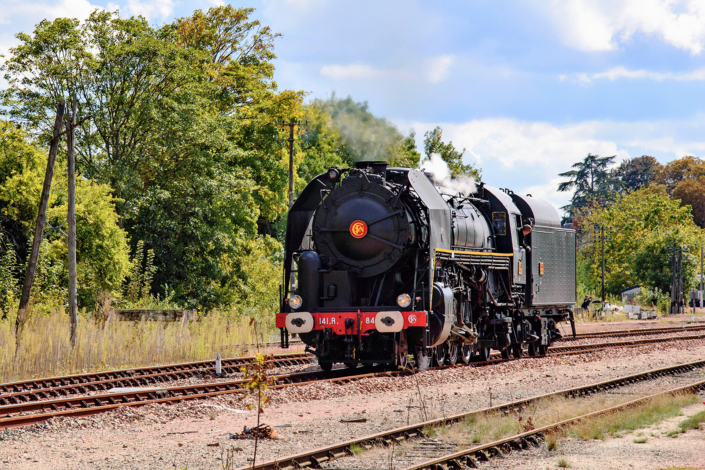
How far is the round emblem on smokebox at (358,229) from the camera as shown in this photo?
13656mm

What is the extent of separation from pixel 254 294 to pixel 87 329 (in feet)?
51.2

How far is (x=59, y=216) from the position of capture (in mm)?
24203

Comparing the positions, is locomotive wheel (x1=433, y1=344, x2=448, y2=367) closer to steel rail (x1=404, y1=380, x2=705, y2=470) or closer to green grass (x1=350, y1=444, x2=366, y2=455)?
steel rail (x1=404, y1=380, x2=705, y2=470)

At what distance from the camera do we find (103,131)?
2900cm

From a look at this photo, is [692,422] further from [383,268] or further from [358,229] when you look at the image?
[358,229]

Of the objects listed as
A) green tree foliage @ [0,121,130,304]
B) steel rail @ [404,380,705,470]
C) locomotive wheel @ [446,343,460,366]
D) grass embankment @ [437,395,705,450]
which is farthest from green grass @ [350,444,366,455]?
green tree foliage @ [0,121,130,304]

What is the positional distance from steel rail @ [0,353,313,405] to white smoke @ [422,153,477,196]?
5.21m

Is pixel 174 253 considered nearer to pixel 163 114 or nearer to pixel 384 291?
pixel 163 114

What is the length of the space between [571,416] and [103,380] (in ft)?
25.3

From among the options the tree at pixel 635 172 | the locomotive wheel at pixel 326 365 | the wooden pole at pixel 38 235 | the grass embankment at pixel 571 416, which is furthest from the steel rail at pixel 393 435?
the tree at pixel 635 172

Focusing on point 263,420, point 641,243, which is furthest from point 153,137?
point 641,243

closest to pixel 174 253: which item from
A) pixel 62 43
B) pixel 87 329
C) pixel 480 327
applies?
pixel 62 43

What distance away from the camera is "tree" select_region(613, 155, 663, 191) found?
351 feet

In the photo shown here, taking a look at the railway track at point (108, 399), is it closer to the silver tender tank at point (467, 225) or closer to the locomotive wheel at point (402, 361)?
the locomotive wheel at point (402, 361)
